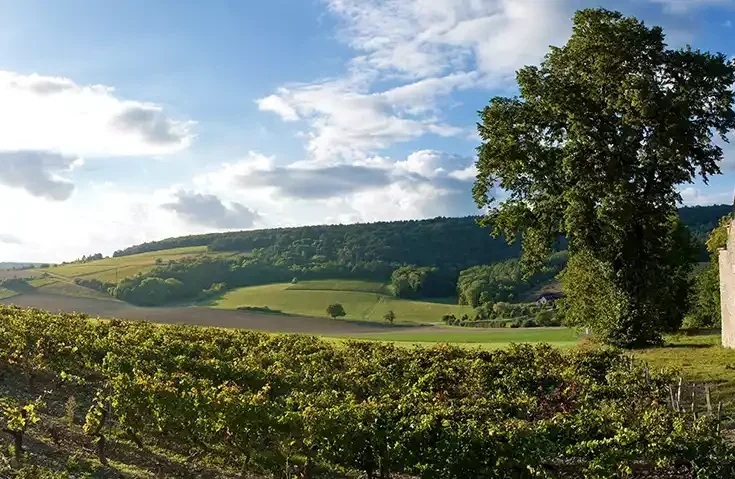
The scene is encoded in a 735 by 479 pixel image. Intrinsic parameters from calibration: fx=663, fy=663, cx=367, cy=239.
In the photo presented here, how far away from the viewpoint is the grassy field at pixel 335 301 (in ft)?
327

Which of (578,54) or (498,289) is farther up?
(578,54)

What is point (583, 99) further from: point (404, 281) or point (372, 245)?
point (372, 245)

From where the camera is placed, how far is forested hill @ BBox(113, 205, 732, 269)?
149 metres

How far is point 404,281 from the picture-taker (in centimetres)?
12081

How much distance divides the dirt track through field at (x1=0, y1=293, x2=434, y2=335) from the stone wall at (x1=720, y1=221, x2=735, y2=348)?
35.9 metres

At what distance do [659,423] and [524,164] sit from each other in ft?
64.3

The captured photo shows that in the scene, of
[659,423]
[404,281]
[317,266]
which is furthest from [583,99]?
[317,266]

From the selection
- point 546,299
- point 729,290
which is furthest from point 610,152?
point 546,299

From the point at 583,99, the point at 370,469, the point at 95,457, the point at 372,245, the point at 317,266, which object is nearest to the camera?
the point at 370,469

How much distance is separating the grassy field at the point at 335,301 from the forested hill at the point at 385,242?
78.8 ft

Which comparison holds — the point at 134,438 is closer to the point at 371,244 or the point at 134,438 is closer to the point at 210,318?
the point at 210,318

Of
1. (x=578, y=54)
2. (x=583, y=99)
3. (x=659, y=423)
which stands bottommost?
(x=659, y=423)

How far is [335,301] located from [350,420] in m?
95.9

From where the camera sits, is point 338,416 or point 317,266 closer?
point 338,416
